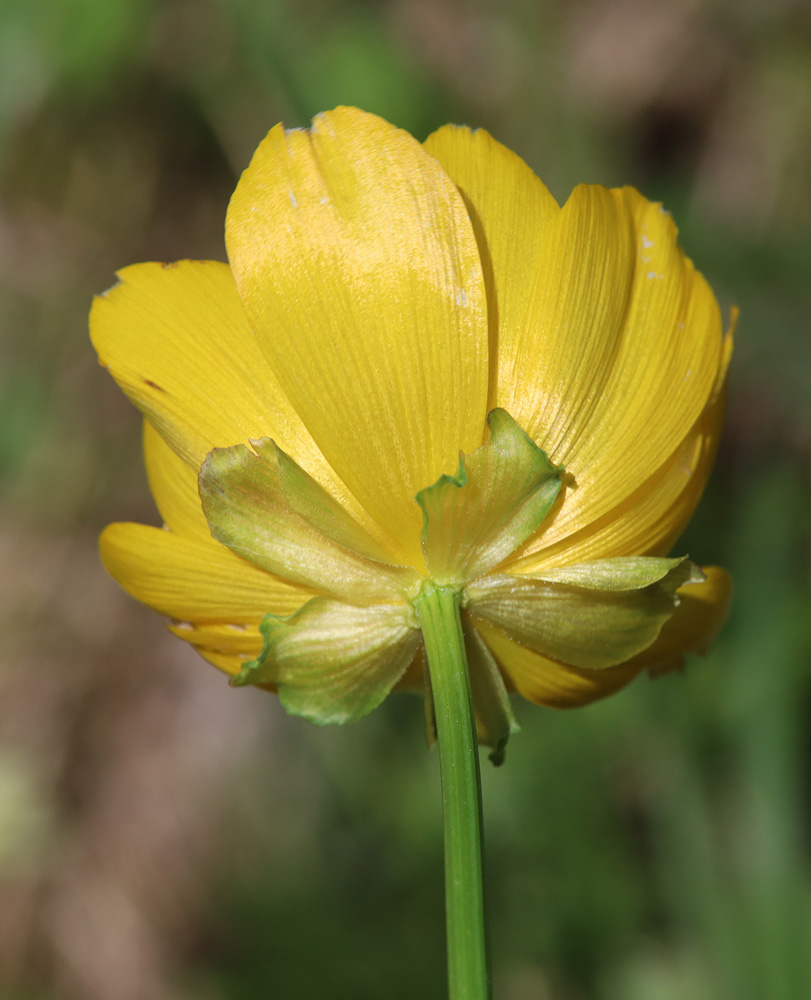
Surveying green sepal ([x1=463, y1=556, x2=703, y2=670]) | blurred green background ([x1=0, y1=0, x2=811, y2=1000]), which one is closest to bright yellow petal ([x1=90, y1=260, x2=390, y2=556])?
green sepal ([x1=463, y1=556, x2=703, y2=670])

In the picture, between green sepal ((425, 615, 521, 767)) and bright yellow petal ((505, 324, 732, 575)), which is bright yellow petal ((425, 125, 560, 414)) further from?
green sepal ((425, 615, 521, 767))

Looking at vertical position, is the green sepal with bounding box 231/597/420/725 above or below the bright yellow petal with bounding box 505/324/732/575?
below

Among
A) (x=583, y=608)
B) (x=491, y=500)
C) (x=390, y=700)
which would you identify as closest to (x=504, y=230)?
(x=491, y=500)

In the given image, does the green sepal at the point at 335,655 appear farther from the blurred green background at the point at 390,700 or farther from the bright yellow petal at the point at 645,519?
the blurred green background at the point at 390,700

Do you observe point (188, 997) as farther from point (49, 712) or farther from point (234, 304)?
point (234, 304)

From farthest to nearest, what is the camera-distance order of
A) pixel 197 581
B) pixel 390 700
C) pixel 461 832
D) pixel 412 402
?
1. pixel 390 700
2. pixel 197 581
3. pixel 412 402
4. pixel 461 832

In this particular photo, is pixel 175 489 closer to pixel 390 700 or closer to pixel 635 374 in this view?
pixel 635 374

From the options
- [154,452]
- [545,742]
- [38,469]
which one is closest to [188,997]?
[545,742]
